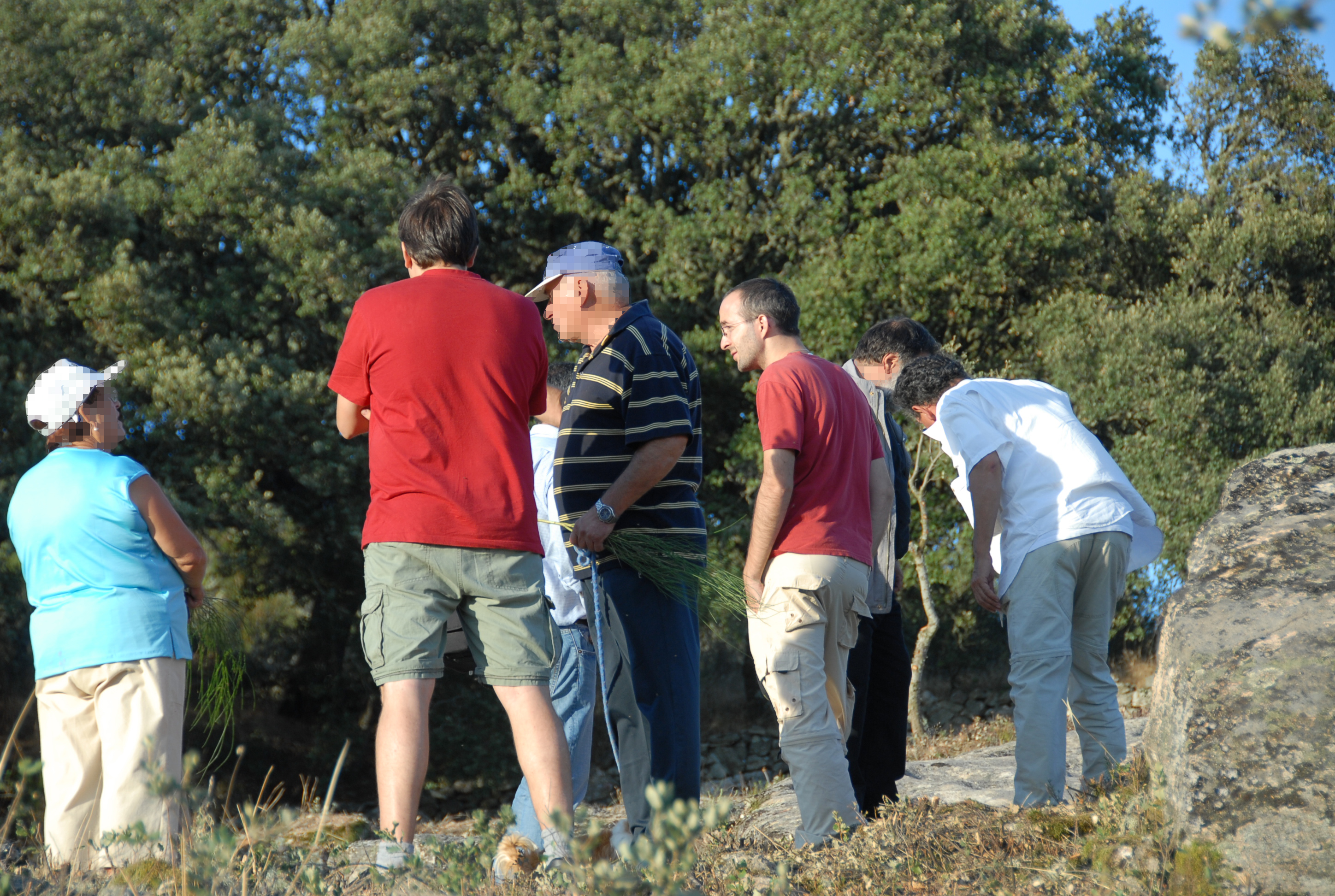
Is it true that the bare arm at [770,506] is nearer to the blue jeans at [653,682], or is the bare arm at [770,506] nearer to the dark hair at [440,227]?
the blue jeans at [653,682]

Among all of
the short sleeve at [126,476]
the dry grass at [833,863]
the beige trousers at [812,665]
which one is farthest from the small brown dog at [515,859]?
the short sleeve at [126,476]

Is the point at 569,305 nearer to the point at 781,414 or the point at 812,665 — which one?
the point at 781,414

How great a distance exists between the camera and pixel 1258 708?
238 cm

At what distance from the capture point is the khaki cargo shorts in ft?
8.55

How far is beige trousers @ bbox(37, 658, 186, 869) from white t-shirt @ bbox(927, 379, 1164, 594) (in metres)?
2.60

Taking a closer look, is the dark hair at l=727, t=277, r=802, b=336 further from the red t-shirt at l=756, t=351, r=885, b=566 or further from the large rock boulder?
the large rock boulder

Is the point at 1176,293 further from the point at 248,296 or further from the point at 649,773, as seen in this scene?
the point at 649,773

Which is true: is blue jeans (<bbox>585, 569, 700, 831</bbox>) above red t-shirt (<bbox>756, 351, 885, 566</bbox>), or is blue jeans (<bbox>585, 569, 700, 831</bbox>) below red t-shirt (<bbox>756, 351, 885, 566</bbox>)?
below

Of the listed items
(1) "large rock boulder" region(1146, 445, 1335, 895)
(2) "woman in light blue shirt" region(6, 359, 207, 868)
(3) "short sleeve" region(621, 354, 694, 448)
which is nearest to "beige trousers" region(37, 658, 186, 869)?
(2) "woman in light blue shirt" region(6, 359, 207, 868)

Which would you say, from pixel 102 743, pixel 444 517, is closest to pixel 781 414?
pixel 444 517

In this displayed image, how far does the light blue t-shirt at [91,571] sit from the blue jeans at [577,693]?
1223 millimetres

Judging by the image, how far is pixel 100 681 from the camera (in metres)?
3.11

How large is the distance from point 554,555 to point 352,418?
1.21m

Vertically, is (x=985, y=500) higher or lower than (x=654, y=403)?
lower
